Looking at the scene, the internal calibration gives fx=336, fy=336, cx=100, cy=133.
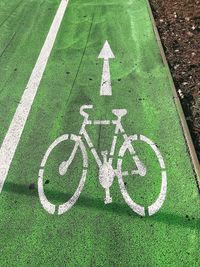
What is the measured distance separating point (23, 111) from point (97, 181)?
2411 millimetres

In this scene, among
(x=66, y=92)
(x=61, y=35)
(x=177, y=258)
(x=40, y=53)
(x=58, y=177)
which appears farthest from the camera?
(x=61, y=35)

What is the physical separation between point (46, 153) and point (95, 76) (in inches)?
103

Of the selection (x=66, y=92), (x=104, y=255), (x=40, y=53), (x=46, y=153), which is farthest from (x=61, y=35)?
(x=104, y=255)

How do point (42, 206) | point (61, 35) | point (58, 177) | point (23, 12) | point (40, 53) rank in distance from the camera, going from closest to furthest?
point (42, 206)
point (58, 177)
point (40, 53)
point (61, 35)
point (23, 12)

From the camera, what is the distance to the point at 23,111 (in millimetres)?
6855

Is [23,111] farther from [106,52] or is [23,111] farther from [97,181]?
[106,52]

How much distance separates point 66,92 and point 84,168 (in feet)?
7.48

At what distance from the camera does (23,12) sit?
10.8 metres

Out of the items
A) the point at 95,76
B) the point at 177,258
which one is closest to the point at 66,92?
the point at 95,76

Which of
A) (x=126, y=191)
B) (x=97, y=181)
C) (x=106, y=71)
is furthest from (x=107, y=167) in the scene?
(x=106, y=71)

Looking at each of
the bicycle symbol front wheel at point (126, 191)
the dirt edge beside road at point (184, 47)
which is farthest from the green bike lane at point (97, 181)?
the dirt edge beside road at point (184, 47)

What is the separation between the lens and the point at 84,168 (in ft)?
18.5

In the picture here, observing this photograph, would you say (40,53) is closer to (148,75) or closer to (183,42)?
(148,75)

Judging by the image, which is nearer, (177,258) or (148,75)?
(177,258)
